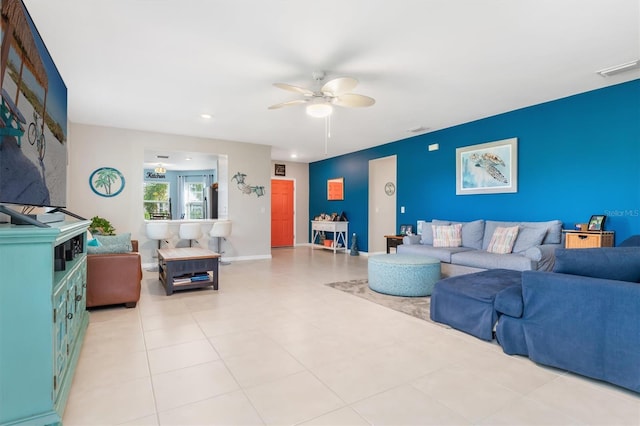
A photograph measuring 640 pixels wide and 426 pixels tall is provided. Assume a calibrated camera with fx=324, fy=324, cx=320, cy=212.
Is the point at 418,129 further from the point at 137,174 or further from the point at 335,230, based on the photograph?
the point at 137,174

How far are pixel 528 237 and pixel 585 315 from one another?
8.27 ft

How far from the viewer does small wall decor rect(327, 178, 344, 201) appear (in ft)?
28.3

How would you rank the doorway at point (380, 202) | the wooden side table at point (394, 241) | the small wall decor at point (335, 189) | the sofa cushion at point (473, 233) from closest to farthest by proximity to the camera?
the sofa cushion at point (473, 233)
the wooden side table at point (394, 241)
the doorway at point (380, 202)
the small wall decor at point (335, 189)

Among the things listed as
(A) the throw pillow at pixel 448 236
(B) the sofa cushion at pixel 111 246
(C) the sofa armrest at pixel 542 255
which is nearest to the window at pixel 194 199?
(B) the sofa cushion at pixel 111 246

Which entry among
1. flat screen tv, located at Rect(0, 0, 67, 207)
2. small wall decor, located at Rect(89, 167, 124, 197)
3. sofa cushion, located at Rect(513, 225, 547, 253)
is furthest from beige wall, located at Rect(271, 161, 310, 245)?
flat screen tv, located at Rect(0, 0, 67, 207)

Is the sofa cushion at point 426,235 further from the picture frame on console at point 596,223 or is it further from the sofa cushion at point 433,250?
the picture frame on console at point 596,223

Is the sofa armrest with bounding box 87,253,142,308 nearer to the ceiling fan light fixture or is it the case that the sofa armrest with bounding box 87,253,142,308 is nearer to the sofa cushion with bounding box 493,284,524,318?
the ceiling fan light fixture

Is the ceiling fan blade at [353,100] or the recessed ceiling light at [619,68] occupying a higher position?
the recessed ceiling light at [619,68]

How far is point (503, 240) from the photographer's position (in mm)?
4523

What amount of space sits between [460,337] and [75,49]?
4376 millimetres

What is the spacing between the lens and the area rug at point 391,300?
11.5ft

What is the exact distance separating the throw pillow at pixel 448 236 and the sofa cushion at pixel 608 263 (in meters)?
3.04

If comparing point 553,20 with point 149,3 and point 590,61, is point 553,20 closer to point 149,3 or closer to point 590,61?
point 590,61

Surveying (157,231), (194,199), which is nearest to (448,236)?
(157,231)
